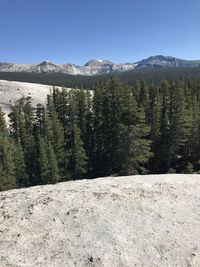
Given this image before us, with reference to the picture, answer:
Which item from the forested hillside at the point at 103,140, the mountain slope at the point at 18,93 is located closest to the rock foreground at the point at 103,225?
the forested hillside at the point at 103,140

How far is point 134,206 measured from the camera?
67.8 ft

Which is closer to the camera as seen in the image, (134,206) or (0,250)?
(0,250)

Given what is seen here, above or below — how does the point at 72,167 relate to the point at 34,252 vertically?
below

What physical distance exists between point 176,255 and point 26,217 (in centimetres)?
813

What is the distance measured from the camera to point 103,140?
2500 inches

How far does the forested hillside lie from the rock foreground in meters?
22.8

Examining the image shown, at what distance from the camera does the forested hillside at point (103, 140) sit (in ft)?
158

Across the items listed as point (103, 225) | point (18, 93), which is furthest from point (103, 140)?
point (18, 93)

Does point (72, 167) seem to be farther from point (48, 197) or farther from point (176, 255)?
point (176, 255)

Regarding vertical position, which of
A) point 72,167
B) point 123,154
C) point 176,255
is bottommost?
point 72,167

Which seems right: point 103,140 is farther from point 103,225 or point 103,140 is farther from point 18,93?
point 18,93

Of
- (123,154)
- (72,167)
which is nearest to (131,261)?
(123,154)

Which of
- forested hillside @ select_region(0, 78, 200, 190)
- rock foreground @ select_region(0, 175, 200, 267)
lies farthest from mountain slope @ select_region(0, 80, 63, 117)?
rock foreground @ select_region(0, 175, 200, 267)

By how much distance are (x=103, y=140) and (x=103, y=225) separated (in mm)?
45062
